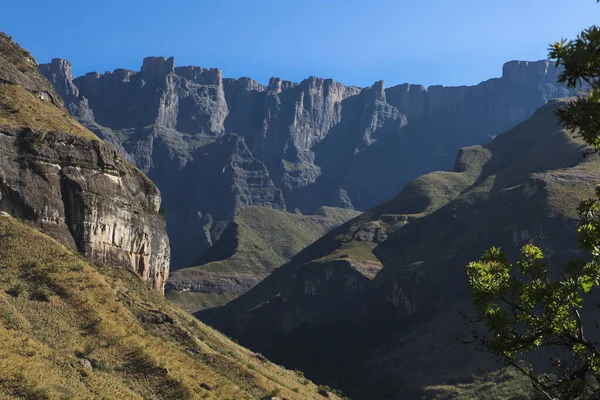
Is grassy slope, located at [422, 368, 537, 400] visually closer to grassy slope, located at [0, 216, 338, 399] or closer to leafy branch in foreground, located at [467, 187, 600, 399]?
grassy slope, located at [0, 216, 338, 399]

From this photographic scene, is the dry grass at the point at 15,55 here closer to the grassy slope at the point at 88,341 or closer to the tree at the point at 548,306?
the grassy slope at the point at 88,341

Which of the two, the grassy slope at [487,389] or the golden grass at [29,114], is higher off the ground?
the golden grass at [29,114]

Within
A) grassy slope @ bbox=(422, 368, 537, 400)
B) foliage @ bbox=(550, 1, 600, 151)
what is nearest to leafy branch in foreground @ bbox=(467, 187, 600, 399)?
foliage @ bbox=(550, 1, 600, 151)

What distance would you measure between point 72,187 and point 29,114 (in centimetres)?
1337

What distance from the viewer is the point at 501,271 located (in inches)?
651

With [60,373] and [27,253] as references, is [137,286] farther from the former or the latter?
[60,373]

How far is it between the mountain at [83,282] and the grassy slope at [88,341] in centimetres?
14

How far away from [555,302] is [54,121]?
85.6 meters

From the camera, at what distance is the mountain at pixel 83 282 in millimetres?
57375

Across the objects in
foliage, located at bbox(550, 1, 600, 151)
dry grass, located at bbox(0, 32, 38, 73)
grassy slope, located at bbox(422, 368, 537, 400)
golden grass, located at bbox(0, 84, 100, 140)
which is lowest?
grassy slope, located at bbox(422, 368, 537, 400)

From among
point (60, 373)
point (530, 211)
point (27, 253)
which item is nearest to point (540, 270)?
point (60, 373)

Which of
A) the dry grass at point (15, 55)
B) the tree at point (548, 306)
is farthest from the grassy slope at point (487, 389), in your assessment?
the tree at point (548, 306)

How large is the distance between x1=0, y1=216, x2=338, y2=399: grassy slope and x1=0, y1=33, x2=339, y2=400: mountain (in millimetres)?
139

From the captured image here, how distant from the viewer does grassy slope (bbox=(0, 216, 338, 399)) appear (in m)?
53.0
